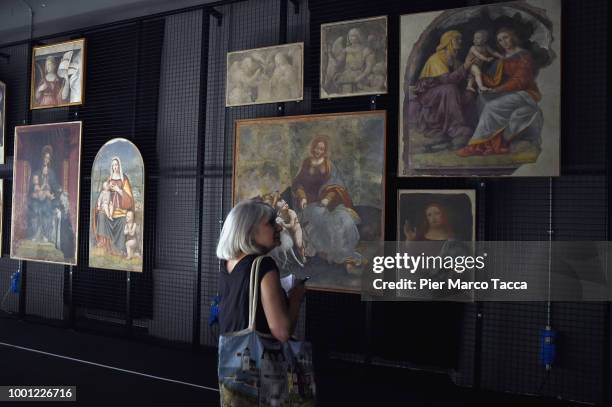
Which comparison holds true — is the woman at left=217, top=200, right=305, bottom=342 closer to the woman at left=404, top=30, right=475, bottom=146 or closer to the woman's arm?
the woman's arm

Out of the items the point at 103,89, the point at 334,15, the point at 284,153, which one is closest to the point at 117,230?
the point at 103,89

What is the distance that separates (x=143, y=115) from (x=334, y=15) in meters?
3.21

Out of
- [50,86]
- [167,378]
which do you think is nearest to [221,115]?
[50,86]

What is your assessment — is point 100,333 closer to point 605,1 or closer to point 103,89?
point 103,89

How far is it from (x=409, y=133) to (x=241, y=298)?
11.5ft

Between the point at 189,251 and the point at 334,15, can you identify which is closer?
the point at 334,15

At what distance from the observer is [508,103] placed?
513 centimetres

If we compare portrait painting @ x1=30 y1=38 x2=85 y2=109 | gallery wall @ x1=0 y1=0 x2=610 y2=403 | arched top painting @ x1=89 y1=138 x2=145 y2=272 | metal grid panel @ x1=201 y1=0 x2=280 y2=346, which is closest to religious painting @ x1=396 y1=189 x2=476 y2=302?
gallery wall @ x1=0 y1=0 x2=610 y2=403

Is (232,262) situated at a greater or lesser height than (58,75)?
lesser

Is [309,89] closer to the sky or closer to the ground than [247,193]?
closer to the sky

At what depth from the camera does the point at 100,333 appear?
294 inches

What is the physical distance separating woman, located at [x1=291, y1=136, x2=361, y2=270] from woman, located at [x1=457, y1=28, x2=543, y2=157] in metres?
1.48

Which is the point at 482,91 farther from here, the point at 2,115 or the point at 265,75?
the point at 2,115

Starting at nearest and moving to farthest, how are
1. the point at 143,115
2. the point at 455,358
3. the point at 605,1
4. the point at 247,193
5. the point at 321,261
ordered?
1. the point at 605,1
2. the point at 455,358
3. the point at 321,261
4. the point at 247,193
5. the point at 143,115
